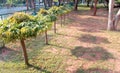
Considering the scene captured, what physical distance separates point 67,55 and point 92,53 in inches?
45.5

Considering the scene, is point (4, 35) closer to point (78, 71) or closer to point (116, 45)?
point (78, 71)

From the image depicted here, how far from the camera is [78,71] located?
7148 millimetres

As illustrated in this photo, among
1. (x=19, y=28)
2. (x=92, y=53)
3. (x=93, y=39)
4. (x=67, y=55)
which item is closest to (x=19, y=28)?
(x=19, y=28)

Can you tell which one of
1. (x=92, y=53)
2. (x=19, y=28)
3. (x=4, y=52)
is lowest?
(x=92, y=53)

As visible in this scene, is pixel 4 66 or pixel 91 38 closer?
pixel 4 66

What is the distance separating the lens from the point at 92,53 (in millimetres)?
8820

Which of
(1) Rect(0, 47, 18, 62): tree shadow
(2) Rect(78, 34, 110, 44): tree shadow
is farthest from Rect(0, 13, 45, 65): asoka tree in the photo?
(2) Rect(78, 34, 110, 44): tree shadow

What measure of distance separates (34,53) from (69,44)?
2055mm

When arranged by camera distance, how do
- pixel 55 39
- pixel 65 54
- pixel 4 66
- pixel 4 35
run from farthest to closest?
1. pixel 55 39
2. pixel 65 54
3. pixel 4 66
4. pixel 4 35

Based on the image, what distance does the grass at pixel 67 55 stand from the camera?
7375mm

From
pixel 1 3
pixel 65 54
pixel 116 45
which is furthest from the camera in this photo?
pixel 1 3

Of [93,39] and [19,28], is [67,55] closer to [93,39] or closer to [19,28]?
[19,28]

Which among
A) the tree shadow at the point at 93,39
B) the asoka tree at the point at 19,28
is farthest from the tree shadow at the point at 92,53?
the asoka tree at the point at 19,28

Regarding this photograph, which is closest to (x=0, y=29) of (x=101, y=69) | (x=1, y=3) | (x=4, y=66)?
(x=4, y=66)
